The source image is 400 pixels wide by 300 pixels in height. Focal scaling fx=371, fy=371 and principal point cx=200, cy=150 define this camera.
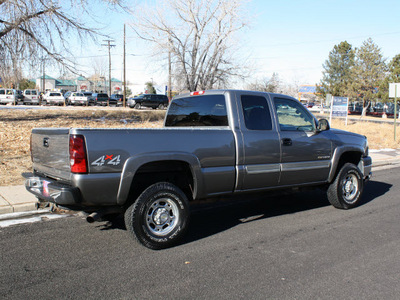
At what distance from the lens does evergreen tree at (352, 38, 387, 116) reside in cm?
5438

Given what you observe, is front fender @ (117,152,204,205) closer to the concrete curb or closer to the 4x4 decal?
the 4x4 decal

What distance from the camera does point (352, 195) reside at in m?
6.70

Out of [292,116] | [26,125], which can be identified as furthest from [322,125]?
[26,125]

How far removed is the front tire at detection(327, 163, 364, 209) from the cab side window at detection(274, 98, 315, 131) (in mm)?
1085

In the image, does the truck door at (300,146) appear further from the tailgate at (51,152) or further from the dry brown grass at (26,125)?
the dry brown grass at (26,125)

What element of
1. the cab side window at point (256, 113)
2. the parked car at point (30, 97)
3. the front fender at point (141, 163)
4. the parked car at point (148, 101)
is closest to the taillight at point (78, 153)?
the front fender at point (141, 163)

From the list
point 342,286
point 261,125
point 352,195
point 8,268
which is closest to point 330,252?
point 342,286

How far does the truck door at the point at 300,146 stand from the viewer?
564 cm

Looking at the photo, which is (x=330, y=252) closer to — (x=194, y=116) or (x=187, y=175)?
(x=187, y=175)

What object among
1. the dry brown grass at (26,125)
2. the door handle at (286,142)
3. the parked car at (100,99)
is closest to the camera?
the door handle at (286,142)

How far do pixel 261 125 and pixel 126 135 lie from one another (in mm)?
2161

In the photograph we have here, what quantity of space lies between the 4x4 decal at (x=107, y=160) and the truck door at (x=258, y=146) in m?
1.74

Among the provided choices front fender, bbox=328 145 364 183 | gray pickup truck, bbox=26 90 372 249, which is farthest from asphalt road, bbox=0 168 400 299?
front fender, bbox=328 145 364 183

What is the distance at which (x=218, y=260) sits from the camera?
13.9 feet
